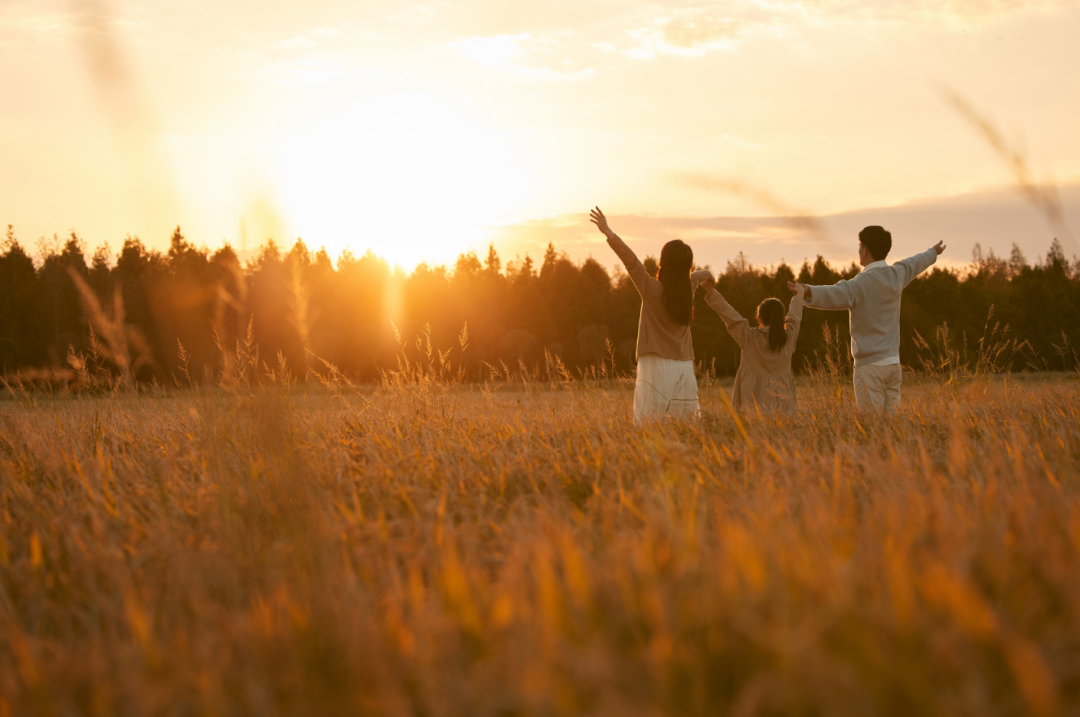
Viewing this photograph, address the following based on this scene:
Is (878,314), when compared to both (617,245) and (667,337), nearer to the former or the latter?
(667,337)

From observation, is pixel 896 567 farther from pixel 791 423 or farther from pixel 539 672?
pixel 791 423

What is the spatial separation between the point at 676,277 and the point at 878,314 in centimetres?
198

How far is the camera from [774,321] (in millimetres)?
7781

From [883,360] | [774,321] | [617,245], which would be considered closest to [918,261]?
[883,360]

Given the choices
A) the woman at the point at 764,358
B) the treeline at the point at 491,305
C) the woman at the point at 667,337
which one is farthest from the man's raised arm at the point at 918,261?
the treeline at the point at 491,305

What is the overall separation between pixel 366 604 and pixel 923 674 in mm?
1365

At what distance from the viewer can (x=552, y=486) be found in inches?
130

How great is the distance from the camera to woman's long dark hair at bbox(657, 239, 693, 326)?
5.82 metres

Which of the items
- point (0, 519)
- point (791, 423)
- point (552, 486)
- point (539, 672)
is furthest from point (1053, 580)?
point (0, 519)

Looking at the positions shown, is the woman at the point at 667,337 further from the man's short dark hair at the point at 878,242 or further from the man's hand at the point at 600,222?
the man's short dark hair at the point at 878,242

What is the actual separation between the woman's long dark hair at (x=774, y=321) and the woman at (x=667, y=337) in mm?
1971

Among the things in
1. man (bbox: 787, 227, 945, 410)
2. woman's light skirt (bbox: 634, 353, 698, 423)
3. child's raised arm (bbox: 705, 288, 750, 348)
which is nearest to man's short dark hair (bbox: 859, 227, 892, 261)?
man (bbox: 787, 227, 945, 410)

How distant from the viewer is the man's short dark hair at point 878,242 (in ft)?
20.9

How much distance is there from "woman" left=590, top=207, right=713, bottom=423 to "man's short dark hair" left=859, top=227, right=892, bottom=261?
5.93ft
